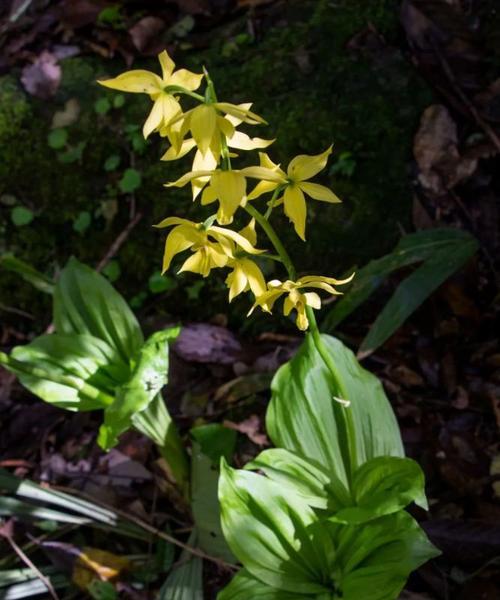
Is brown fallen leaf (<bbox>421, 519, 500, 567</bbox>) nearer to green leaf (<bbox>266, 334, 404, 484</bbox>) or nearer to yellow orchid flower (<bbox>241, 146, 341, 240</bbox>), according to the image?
green leaf (<bbox>266, 334, 404, 484</bbox>)

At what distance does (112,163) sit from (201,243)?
68.4 inches

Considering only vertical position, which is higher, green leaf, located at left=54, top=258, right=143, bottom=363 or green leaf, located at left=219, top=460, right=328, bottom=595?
green leaf, located at left=54, top=258, right=143, bottom=363

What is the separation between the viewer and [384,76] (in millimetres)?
2652

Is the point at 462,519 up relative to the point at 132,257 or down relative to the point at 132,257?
down

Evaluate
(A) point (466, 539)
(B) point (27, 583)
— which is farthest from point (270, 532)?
(B) point (27, 583)

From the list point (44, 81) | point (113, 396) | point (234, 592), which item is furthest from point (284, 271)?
point (44, 81)

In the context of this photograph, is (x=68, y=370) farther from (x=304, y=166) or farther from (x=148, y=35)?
(x=148, y=35)

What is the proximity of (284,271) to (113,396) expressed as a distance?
0.82 m

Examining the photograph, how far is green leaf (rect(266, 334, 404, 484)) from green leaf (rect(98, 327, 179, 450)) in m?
0.32

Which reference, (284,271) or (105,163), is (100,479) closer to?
(284,271)

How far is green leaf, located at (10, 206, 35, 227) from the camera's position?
9.50ft

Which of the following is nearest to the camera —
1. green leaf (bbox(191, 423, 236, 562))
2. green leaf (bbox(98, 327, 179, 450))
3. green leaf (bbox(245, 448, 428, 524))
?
green leaf (bbox(245, 448, 428, 524))

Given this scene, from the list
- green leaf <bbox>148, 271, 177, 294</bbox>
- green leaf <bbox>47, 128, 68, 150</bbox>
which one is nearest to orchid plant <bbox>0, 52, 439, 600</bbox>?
green leaf <bbox>148, 271, 177, 294</bbox>

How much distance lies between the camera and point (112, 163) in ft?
9.47
